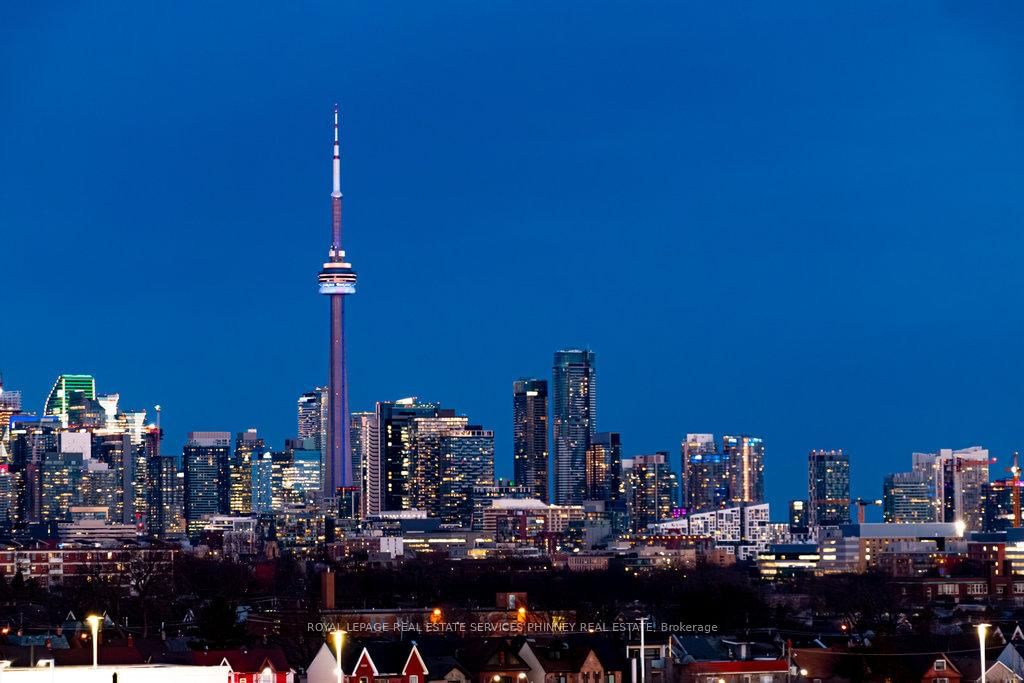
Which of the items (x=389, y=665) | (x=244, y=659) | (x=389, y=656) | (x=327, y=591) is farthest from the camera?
(x=327, y=591)

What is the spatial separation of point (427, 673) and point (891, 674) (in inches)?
523

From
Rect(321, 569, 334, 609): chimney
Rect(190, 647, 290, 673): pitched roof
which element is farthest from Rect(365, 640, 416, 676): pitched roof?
Rect(321, 569, 334, 609): chimney

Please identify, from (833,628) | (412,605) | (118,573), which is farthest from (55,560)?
(833,628)

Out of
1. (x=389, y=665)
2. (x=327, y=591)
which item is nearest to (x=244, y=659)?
(x=389, y=665)

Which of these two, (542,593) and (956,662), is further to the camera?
(542,593)

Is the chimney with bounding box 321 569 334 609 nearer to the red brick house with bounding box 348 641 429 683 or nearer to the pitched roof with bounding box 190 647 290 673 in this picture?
the red brick house with bounding box 348 641 429 683

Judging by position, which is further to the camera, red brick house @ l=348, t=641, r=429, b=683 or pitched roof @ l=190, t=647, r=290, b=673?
red brick house @ l=348, t=641, r=429, b=683

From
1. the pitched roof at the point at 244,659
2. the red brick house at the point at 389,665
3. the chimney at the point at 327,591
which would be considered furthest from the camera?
the chimney at the point at 327,591

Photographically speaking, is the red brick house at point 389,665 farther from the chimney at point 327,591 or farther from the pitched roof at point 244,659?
the chimney at point 327,591

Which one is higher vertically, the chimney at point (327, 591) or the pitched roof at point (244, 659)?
the chimney at point (327, 591)

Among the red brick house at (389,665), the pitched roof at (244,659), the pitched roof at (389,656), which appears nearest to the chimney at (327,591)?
the pitched roof at (389,656)

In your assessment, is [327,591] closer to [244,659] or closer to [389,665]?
[389,665]

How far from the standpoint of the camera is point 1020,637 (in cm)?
8775

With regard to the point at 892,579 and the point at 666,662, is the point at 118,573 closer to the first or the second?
the point at 892,579
